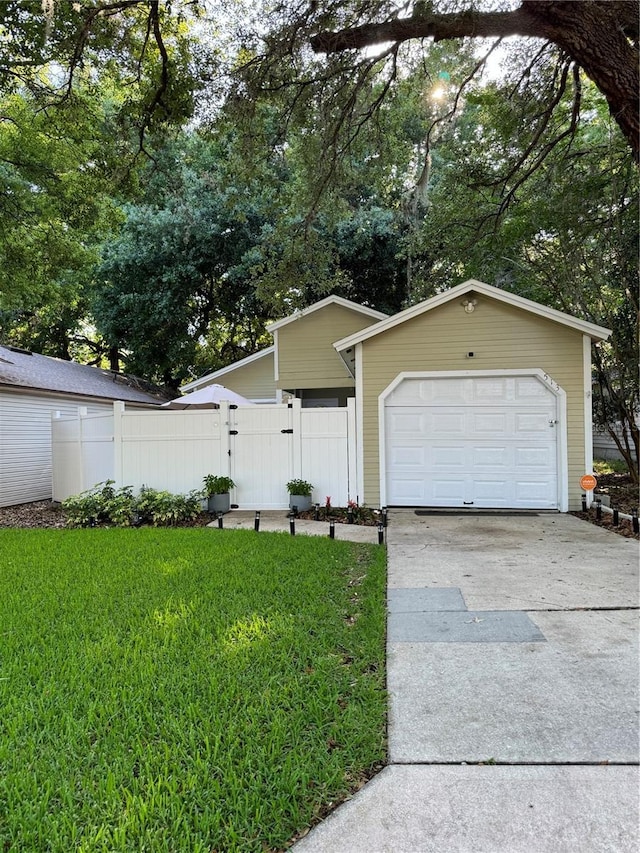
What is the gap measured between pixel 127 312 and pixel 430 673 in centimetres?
1765

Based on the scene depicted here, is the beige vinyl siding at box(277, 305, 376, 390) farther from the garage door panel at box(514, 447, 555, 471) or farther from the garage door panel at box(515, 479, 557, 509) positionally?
the garage door panel at box(515, 479, 557, 509)

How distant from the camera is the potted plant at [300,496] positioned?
8.23 meters

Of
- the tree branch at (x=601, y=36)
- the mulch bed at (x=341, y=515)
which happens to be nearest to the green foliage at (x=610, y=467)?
the mulch bed at (x=341, y=515)

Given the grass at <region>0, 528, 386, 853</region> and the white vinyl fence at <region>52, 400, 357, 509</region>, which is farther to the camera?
the white vinyl fence at <region>52, 400, 357, 509</region>

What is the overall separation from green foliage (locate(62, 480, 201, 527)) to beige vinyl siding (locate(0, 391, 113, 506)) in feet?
9.33

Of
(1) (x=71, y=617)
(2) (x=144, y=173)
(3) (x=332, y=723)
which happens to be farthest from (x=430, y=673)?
(2) (x=144, y=173)

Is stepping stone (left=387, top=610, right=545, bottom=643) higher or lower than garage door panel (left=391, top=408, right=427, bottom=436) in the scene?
lower

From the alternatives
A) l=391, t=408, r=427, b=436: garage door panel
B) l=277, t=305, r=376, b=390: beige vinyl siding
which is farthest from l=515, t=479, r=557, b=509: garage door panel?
l=277, t=305, r=376, b=390: beige vinyl siding

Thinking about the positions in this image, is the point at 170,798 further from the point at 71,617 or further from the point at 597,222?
the point at 597,222

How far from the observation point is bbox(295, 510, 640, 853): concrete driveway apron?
5.61ft

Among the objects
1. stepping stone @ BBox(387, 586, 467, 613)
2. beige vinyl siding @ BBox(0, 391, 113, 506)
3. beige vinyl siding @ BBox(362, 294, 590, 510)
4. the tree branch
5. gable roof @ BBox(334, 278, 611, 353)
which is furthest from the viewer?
beige vinyl siding @ BBox(0, 391, 113, 506)

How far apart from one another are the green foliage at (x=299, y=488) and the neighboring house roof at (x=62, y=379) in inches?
274

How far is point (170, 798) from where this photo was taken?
182cm

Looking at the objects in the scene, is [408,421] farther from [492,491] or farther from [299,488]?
[299,488]
